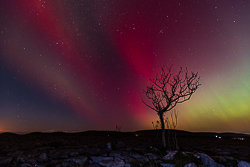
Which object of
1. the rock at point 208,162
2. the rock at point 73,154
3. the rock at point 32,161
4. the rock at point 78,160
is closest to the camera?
the rock at point 208,162

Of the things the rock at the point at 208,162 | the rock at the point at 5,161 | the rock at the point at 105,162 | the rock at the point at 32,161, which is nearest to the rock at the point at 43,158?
the rock at the point at 32,161

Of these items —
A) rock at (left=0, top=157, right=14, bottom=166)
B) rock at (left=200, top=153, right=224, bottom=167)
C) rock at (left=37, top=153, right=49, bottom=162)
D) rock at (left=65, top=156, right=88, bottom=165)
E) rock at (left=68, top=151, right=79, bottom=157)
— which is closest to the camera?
rock at (left=200, top=153, right=224, bottom=167)

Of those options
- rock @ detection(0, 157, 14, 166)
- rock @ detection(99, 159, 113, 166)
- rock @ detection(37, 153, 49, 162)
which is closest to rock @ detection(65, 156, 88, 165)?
rock @ detection(99, 159, 113, 166)

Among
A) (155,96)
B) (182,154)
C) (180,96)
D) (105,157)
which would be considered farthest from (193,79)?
(105,157)

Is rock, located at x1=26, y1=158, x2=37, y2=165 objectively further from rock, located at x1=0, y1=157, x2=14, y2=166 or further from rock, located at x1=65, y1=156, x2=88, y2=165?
rock, located at x1=65, y1=156, x2=88, y2=165

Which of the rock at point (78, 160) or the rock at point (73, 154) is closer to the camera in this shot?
the rock at point (78, 160)

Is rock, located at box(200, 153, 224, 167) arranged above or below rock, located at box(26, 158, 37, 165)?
below

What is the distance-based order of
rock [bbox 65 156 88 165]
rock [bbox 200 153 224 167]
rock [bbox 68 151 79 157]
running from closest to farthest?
rock [bbox 200 153 224 167] < rock [bbox 65 156 88 165] < rock [bbox 68 151 79 157]

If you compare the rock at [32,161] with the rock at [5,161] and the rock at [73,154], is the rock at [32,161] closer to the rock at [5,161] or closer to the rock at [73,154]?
the rock at [5,161]

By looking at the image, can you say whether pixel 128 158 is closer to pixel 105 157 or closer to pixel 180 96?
pixel 105 157

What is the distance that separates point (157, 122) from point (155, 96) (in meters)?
1.92

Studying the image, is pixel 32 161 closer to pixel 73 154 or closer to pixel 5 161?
pixel 5 161

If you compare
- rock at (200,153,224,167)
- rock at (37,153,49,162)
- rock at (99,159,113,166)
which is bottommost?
rock at (200,153,224,167)

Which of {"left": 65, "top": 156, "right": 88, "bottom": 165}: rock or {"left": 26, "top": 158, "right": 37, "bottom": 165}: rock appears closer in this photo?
{"left": 26, "top": 158, "right": 37, "bottom": 165}: rock
